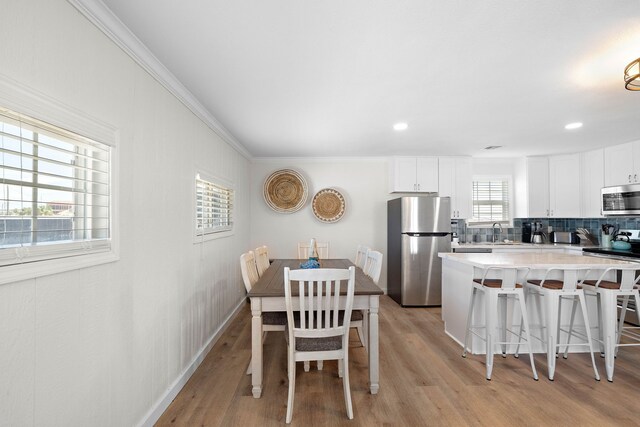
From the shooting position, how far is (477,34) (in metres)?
1.75

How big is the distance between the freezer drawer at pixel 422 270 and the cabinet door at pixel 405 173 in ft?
3.06

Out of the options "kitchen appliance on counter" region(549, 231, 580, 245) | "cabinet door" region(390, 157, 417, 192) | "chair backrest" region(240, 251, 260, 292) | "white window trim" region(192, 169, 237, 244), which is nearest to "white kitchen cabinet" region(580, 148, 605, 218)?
"kitchen appliance on counter" region(549, 231, 580, 245)

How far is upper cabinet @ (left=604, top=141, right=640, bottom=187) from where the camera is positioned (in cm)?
408

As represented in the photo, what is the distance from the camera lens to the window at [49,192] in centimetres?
110

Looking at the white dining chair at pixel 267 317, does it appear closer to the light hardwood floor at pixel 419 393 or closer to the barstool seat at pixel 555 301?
the light hardwood floor at pixel 419 393

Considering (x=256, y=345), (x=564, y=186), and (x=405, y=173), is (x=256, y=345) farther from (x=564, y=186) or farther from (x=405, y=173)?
(x=564, y=186)

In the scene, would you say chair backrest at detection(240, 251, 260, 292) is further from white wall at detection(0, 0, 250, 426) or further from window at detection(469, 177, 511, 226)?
window at detection(469, 177, 511, 226)

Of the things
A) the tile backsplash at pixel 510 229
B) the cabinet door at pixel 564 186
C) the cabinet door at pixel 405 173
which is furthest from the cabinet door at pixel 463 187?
the cabinet door at pixel 564 186

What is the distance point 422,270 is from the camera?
4.59 meters

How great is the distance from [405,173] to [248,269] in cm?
329

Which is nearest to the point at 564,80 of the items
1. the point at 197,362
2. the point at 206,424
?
the point at 206,424

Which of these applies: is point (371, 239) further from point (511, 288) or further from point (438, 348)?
Result: point (511, 288)

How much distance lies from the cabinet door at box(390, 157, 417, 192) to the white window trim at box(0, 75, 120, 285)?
416 centimetres

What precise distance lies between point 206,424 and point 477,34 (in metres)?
2.92
